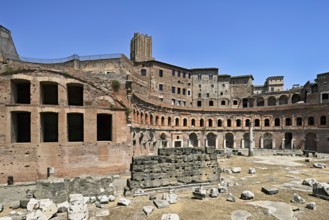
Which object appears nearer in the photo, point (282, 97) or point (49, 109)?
point (49, 109)

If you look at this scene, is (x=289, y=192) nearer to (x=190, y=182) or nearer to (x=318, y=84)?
(x=190, y=182)

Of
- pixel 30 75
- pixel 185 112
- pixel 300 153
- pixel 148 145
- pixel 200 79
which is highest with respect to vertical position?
pixel 200 79

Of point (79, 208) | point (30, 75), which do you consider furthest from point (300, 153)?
point (30, 75)

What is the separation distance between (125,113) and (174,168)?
7.07m

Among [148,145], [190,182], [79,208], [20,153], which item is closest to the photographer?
[79,208]

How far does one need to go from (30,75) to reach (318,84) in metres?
45.2

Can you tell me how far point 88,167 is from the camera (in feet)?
55.1

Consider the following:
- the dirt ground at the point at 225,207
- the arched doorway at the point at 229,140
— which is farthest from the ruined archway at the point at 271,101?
the dirt ground at the point at 225,207

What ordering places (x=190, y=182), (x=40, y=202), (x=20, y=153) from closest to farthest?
→ 1. (x=40, y=202)
2. (x=190, y=182)
3. (x=20, y=153)

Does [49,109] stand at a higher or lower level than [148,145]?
higher

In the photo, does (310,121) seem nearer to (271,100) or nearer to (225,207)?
(271,100)

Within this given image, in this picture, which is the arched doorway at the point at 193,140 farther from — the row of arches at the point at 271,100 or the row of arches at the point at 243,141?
the row of arches at the point at 271,100

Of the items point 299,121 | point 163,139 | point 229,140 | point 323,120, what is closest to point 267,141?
point 299,121

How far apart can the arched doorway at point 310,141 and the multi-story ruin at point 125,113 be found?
0.50 feet
